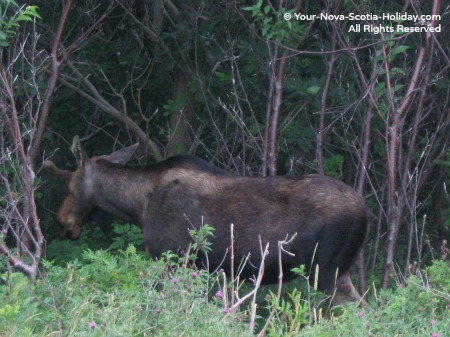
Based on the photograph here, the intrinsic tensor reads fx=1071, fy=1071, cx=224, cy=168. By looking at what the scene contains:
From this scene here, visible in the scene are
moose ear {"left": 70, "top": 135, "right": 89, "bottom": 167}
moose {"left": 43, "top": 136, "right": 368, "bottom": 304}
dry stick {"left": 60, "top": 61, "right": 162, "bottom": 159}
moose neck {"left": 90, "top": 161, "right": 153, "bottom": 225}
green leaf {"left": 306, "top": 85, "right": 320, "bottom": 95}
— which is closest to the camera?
moose {"left": 43, "top": 136, "right": 368, "bottom": 304}

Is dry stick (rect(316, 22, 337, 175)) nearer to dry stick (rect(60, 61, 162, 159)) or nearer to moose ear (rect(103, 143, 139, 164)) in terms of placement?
moose ear (rect(103, 143, 139, 164))

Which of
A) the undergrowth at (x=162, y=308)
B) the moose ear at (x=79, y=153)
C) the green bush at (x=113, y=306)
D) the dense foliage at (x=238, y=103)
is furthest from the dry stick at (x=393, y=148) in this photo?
the green bush at (x=113, y=306)

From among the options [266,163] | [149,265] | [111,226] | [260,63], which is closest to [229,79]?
[260,63]

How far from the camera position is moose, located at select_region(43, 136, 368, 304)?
7859 millimetres

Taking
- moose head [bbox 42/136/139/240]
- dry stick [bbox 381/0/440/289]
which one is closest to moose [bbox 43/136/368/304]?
moose head [bbox 42/136/139/240]

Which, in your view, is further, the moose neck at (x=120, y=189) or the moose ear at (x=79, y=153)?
the moose ear at (x=79, y=153)

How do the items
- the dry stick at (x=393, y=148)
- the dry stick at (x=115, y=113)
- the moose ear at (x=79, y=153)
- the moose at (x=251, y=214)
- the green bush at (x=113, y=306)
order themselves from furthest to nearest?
1. the dry stick at (x=115, y=113)
2. the moose ear at (x=79, y=153)
3. the dry stick at (x=393, y=148)
4. the moose at (x=251, y=214)
5. the green bush at (x=113, y=306)

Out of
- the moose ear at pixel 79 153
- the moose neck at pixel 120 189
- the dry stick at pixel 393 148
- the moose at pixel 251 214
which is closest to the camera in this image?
the moose at pixel 251 214

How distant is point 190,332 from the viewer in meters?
5.41

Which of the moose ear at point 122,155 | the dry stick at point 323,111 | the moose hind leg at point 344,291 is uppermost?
the dry stick at point 323,111

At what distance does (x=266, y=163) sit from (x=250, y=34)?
52.8 inches

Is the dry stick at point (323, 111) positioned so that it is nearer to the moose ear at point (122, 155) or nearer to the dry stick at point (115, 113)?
the moose ear at point (122, 155)

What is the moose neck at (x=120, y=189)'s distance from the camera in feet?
28.9

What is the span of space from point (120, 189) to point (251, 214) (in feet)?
4.43
